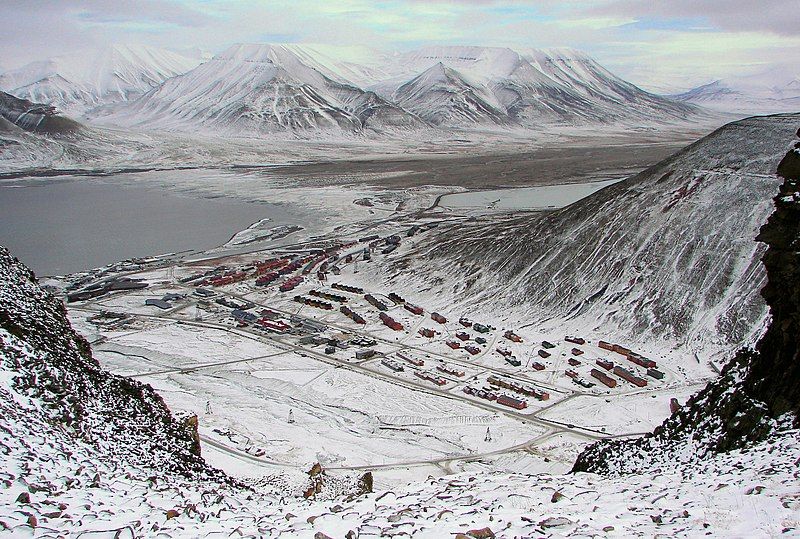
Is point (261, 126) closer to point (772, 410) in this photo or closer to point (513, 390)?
point (513, 390)

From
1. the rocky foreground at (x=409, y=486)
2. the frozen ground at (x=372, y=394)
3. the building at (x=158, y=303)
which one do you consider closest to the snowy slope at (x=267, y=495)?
the rocky foreground at (x=409, y=486)

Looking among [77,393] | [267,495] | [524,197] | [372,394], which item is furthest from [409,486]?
[524,197]

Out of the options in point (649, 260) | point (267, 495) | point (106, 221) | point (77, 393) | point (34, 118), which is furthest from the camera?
point (34, 118)

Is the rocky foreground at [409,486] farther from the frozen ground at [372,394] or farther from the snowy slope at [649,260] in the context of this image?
the snowy slope at [649,260]

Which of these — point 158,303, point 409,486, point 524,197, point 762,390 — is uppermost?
point 762,390

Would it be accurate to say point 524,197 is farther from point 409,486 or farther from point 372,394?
point 409,486

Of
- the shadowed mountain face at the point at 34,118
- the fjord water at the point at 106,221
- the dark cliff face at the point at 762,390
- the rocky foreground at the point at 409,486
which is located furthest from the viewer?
the shadowed mountain face at the point at 34,118
